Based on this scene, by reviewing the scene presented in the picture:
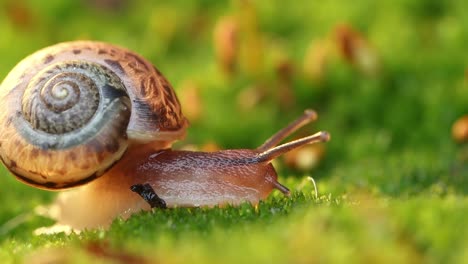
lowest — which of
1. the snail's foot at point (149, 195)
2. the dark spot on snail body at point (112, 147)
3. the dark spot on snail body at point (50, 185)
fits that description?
the snail's foot at point (149, 195)

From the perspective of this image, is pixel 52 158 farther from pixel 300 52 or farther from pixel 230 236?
pixel 300 52

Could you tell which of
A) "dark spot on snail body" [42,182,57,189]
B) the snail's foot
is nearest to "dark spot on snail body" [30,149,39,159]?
"dark spot on snail body" [42,182,57,189]

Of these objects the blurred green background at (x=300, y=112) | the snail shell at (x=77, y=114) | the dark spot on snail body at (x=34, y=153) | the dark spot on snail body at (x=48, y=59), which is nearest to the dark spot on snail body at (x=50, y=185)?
the snail shell at (x=77, y=114)

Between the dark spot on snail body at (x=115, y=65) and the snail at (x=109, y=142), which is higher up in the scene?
the dark spot on snail body at (x=115, y=65)

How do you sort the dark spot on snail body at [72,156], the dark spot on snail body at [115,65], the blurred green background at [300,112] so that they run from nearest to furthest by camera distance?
the blurred green background at [300,112] → the dark spot on snail body at [72,156] → the dark spot on snail body at [115,65]

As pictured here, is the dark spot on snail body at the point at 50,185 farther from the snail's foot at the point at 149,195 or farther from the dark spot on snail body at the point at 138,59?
the dark spot on snail body at the point at 138,59

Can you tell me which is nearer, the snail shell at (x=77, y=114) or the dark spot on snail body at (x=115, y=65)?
the snail shell at (x=77, y=114)

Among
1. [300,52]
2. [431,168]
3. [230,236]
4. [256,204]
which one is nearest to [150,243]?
[230,236]
